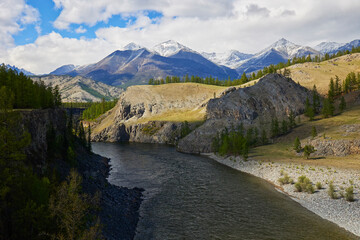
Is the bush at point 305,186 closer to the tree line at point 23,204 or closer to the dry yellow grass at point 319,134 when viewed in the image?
the dry yellow grass at point 319,134

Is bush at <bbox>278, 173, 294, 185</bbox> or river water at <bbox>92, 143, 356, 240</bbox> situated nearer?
river water at <bbox>92, 143, 356, 240</bbox>

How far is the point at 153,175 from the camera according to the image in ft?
225

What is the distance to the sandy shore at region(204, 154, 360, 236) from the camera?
36000 millimetres

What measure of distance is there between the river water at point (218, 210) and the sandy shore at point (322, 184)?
2017 mm

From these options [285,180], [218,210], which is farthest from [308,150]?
[218,210]

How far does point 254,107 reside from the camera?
13775cm

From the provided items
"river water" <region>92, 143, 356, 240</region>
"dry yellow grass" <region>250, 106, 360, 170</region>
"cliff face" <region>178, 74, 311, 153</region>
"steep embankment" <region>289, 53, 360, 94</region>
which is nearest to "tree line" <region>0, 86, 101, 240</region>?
"river water" <region>92, 143, 356, 240</region>

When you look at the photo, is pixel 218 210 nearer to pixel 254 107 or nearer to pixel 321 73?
pixel 254 107

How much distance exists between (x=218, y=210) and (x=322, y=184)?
82.8ft

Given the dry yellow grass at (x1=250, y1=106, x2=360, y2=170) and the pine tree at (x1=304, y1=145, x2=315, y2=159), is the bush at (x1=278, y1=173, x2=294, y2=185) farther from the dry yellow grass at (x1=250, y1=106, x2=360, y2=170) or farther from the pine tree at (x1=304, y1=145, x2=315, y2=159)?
the pine tree at (x1=304, y1=145, x2=315, y2=159)

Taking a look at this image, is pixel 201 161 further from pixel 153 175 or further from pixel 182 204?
pixel 182 204

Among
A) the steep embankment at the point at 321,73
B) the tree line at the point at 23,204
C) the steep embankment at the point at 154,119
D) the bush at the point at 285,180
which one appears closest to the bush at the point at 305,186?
the bush at the point at 285,180

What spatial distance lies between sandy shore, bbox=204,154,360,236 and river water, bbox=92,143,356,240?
2017 millimetres

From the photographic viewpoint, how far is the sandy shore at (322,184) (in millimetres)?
36000
